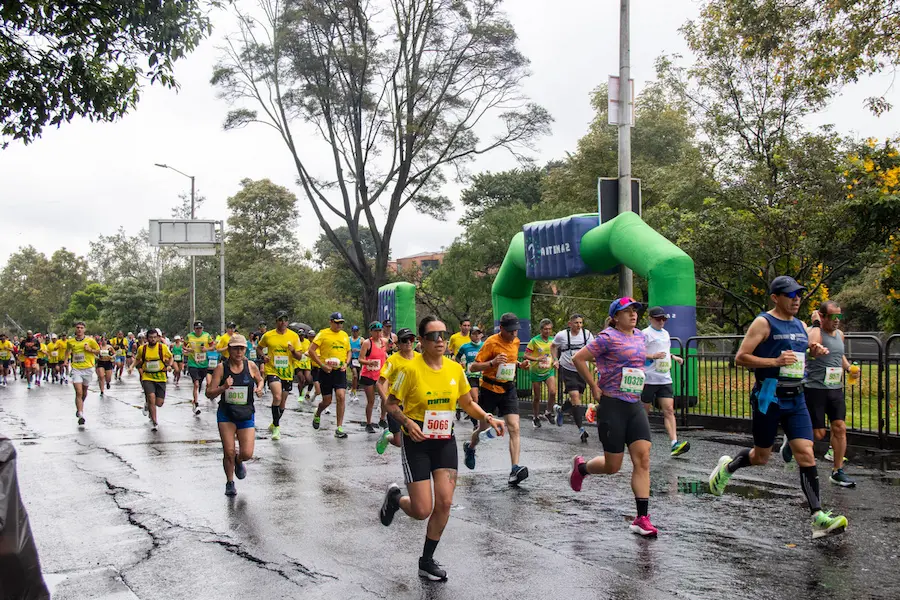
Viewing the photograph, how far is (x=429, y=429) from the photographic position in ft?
19.2

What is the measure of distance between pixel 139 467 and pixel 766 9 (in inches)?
468

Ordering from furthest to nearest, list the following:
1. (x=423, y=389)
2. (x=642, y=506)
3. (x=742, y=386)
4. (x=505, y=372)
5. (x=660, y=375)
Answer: (x=742, y=386) < (x=660, y=375) < (x=505, y=372) < (x=642, y=506) < (x=423, y=389)

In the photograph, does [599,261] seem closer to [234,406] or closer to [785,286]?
[234,406]

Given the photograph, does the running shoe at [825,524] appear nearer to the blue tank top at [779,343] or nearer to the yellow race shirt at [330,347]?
the blue tank top at [779,343]

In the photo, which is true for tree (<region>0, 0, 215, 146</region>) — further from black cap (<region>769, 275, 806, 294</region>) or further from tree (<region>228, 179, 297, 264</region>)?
tree (<region>228, 179, 297, 264</region>)

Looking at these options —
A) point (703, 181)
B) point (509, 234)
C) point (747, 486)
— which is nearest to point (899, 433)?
point (747, 486)

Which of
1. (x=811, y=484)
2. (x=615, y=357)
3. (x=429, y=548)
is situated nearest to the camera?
(x=429, y=548)

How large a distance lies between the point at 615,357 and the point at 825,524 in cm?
196

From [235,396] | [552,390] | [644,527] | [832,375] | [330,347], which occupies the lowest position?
[644,527]

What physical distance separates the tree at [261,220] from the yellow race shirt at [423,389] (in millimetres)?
56734

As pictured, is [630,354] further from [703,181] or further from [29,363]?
[29,363]

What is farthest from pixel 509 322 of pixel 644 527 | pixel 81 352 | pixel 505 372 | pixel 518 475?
pixel 81 352

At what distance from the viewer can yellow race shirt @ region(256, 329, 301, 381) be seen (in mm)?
14352

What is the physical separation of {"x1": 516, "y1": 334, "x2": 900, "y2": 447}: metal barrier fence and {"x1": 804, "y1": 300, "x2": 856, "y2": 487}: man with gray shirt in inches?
109
